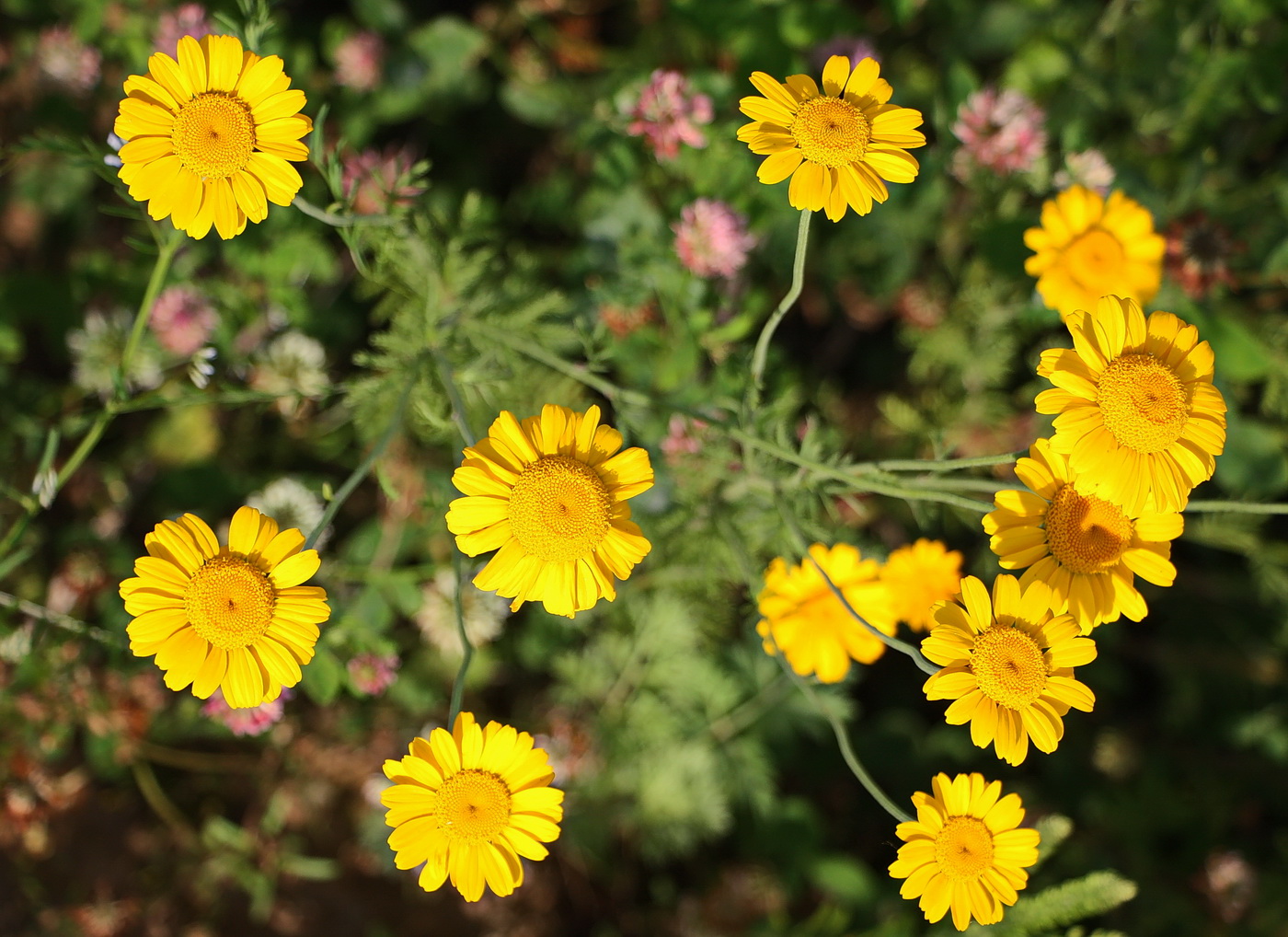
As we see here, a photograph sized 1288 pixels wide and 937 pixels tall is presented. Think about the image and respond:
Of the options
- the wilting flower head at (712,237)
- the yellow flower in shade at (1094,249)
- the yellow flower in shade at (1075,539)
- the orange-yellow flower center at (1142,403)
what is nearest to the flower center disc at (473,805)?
the yellow flower in shade at (1075,539)

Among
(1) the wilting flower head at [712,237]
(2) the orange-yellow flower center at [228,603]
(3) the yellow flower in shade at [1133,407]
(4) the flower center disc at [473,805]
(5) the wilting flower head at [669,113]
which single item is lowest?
(4) the flower center disc at [473,805]

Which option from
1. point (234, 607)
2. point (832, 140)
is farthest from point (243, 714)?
point (832, 140)

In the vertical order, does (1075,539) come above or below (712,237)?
below

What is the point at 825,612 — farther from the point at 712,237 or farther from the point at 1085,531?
the point at 712,237

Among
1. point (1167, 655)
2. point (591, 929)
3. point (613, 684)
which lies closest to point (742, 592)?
point (613, 684)

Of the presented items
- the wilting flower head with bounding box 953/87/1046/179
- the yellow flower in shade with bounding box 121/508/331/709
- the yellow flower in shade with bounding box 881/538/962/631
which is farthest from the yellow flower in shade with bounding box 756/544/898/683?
the wilting flower head with bounding box 953/87/1046/179

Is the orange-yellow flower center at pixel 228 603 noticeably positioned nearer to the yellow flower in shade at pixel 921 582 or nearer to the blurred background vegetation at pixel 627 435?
the blurred background vegetation at pixel 627 435

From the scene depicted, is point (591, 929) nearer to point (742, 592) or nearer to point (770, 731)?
point (770, 731)
